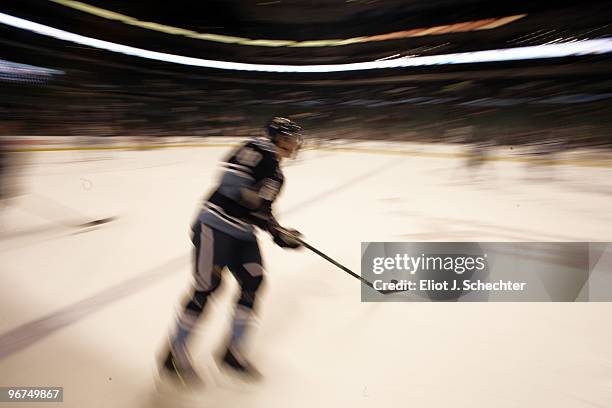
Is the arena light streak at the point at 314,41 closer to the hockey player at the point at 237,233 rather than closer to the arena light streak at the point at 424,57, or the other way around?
the arena light streak at the point at 424,57

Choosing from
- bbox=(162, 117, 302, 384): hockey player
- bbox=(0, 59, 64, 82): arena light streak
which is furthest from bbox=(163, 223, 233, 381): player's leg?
bbox=(0, 59, 64, 82): arena light streak

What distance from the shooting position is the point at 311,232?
140 cm

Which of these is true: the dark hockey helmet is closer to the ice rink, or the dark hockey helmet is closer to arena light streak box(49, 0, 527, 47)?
the ice rink

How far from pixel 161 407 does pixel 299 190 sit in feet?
2.92

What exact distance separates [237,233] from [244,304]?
0.86ft

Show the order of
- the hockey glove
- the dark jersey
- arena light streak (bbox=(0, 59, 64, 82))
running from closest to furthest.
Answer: the dark jersey < the hockey glove < arena light streak (bbox=(0, 59, 64, 82))

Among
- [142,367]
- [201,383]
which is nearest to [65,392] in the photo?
[142,367]

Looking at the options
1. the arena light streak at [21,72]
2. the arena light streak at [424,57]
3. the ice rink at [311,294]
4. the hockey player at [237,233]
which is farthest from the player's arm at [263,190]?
the arena light streak at [21,72]

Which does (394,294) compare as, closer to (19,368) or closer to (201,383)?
(201,383)

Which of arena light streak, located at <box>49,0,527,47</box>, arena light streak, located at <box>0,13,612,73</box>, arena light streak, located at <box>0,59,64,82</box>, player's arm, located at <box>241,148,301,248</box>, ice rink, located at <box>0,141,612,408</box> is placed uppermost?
arena light streak, located at <box>49,0,527,47</box>

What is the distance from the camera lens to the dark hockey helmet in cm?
118

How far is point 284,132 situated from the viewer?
3.90 ft

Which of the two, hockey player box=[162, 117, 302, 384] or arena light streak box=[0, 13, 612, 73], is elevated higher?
arena light streak box=[0, 13, 612, 73]

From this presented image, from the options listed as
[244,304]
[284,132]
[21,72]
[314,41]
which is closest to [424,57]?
[314,41]
